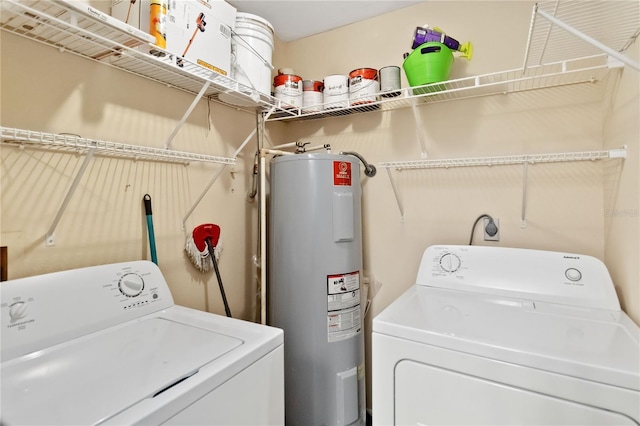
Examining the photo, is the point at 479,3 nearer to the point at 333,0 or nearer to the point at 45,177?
the point at 333,0

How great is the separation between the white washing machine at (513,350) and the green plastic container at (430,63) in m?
0.87

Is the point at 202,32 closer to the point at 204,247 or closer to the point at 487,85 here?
the point at 204,247

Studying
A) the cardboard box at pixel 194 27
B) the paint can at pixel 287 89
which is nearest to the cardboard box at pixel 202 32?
the cardboard box at pixel 194 27

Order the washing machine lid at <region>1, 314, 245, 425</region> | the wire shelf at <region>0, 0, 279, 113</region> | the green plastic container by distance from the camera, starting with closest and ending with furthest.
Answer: the washing machine lid at <region>1, 314, 245, 425</region> → the wire shelf at <region>0, 0, 279, 113</region> → the green plastic container

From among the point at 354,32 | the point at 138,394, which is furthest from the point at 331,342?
the point at 354,32

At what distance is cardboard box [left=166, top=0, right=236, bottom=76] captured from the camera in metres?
1.30

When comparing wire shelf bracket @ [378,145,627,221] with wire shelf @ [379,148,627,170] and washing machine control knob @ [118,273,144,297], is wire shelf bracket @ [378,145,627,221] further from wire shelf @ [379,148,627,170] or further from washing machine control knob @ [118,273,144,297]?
washing machine control knob @ [118,273,144,297]

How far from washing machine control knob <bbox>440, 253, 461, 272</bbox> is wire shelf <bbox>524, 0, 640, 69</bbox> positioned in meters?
0.86

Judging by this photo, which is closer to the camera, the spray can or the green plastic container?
the spray can

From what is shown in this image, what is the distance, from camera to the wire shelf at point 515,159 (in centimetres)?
132

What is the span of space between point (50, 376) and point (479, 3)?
2394 millimetres

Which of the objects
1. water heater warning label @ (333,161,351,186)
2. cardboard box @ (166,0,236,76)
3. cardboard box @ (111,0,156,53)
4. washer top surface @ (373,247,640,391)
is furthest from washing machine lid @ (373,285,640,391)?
cardboard box @ (111,0,156,53)

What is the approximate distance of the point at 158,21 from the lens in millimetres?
1225

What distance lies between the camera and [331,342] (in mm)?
1715
